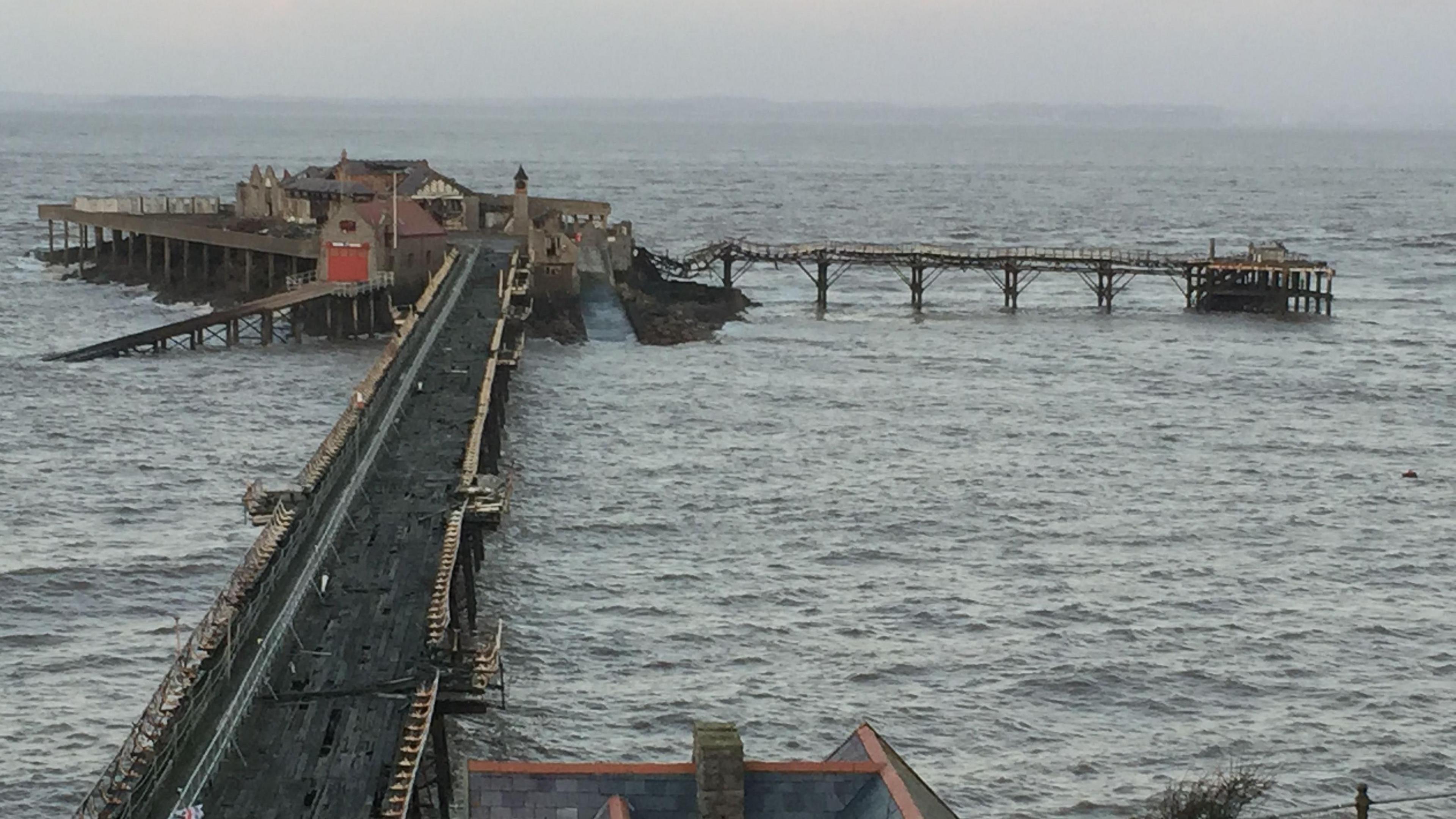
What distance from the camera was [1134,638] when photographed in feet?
130

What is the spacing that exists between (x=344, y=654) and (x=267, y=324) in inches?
2019

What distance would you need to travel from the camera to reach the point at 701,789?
20.6 meters

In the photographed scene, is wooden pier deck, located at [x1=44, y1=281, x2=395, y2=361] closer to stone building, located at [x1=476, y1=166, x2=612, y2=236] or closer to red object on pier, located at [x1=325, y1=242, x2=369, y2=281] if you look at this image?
red object on pier, located at [x1=325, y1=242, x2=369, y2=281]

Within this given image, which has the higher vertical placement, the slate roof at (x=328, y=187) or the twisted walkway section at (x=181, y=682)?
the slate roof at (x=328, y=187)

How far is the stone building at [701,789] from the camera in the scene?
20531 mm

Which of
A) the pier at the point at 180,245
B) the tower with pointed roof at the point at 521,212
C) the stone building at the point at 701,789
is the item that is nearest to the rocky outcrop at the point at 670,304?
the tower with pointed roof at the point at 521,212

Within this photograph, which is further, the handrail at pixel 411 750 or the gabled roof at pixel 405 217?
the gabled roof at pixel 405 217

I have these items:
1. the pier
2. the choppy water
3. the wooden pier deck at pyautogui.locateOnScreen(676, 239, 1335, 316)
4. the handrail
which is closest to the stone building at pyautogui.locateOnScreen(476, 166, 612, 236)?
the wooden pier deck at pyautogui.locateOnScreen(676, 239, 1335, 316)

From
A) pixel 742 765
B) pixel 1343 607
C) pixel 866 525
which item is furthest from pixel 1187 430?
pixel 742 765

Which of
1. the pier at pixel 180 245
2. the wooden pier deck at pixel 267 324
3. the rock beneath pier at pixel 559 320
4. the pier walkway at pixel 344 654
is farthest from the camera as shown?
the pier at pixel 180 245

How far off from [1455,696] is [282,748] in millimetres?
20499

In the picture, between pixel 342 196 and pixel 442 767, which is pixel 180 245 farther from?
pixel 442 767

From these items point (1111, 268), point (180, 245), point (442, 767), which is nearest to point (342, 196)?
point (180, 245)

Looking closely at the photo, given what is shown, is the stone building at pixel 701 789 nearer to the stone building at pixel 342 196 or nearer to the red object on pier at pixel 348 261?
the red object on pier at pixel 348 261
